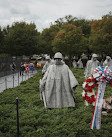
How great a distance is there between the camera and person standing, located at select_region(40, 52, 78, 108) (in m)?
6.61

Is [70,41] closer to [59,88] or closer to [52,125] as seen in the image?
[59,88]

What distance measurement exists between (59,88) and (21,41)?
29048 millimetres

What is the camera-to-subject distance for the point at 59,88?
665cm

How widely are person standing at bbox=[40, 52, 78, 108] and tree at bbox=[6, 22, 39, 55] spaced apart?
91.9ft

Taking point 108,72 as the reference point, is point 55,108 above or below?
below

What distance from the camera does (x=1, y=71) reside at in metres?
19.2

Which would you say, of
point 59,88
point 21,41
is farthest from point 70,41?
point 59,88

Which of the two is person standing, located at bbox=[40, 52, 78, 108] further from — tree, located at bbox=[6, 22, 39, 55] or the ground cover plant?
tree, located at bbox=[6, 22, 39, 55]

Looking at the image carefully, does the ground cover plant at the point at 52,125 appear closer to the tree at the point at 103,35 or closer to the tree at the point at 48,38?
the tree at the point at 103,35

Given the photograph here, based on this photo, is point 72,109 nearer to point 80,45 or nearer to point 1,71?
point 1,71

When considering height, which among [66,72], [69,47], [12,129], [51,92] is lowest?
[12,129]

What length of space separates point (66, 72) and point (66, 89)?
641mm

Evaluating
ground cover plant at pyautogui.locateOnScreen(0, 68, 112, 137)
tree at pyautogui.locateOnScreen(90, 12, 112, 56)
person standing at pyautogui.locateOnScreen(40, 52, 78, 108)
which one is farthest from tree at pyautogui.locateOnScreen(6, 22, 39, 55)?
ground cover plant at pyautogui.locateOnScreen(0, 68, 112, 137)

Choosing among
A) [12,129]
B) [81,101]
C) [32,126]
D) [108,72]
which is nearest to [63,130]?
[32,126]
